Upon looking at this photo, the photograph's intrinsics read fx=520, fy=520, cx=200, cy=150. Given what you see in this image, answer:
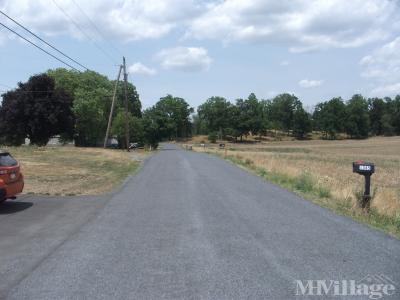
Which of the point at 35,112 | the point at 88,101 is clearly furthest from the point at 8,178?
the point at 88,101

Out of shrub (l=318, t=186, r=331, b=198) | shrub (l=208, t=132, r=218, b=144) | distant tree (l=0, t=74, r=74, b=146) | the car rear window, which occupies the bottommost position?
shrub (l=208, t=132, r=218, b=144)

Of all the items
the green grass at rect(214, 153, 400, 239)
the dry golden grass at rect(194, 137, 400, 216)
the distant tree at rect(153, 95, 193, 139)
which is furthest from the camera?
the distant tree at rect(153, 95, 193, 139)

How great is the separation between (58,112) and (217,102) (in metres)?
105

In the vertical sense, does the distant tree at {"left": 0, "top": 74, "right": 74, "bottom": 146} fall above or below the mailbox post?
above

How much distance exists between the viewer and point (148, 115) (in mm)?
113688

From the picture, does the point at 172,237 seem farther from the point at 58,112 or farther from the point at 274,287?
the point at 58,112

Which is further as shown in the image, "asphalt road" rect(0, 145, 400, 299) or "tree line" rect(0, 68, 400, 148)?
"tree line" rect(0, 68, 400, 148)

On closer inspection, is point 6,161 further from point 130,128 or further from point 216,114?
point 216,114

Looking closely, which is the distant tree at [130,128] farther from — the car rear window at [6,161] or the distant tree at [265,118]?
the distant tree at [265,118]

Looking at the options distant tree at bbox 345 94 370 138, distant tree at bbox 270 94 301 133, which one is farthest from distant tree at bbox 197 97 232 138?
distant tree at bbox 345 94 370 138

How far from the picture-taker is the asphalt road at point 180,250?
5.89m

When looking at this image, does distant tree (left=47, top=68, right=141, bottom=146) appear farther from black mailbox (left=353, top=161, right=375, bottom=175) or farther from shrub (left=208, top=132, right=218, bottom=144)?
shrub (left=208, top=132, right=218, bottom=144)

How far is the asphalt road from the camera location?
589 centimetres

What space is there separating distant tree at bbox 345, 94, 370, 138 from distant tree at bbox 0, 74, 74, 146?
115794 millimetres
